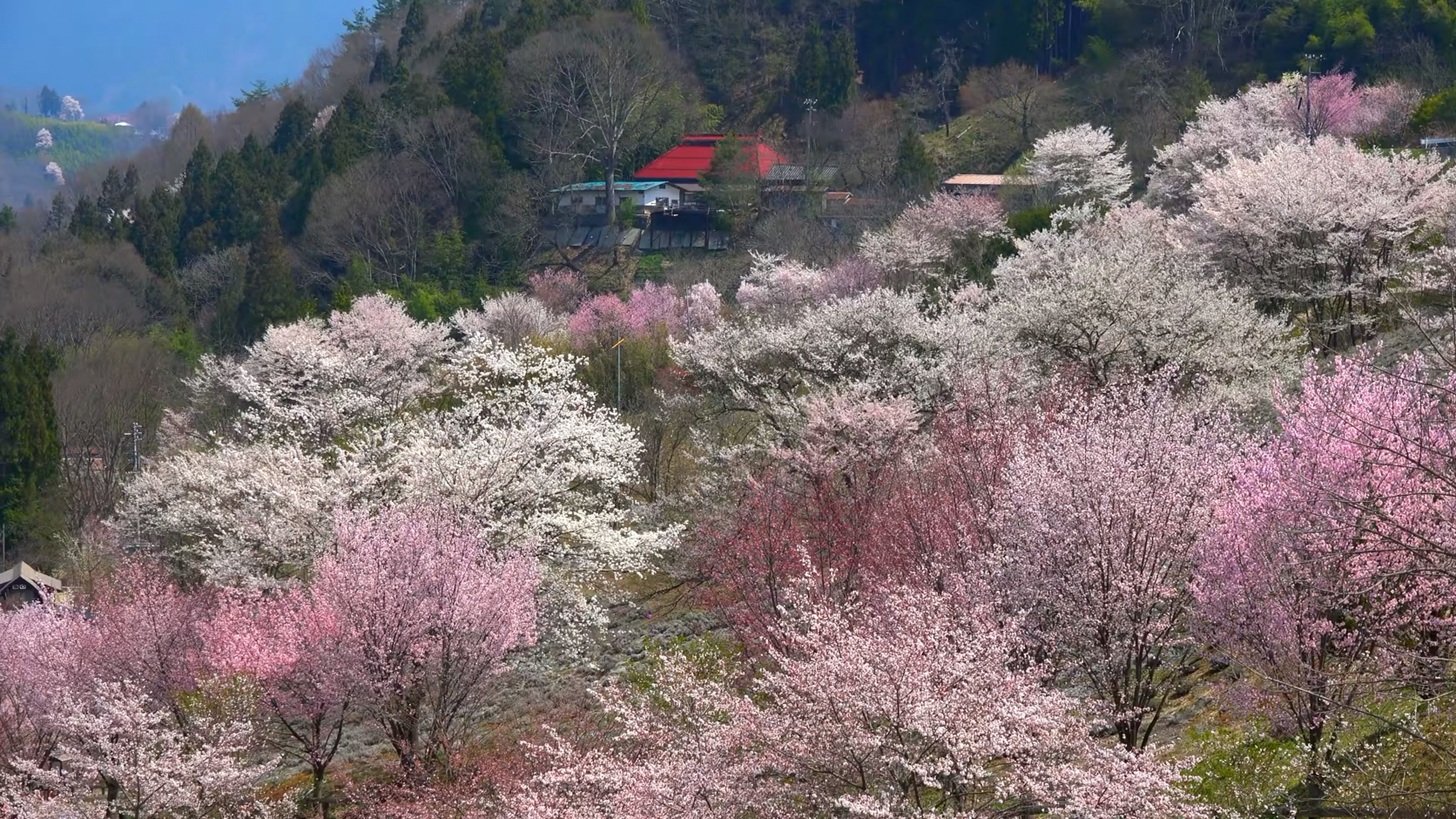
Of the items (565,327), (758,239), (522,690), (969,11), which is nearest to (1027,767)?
(522,690)

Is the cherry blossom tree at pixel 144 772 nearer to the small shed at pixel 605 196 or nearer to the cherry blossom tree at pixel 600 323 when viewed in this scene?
the cherry blossom tree at pixel 600 323

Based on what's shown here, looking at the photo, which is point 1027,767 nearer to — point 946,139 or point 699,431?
point 699,431

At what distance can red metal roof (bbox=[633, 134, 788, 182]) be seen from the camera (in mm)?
67000

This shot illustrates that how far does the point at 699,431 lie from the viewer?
91.2ft

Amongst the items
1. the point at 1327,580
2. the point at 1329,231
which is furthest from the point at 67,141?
the point at 1327,580

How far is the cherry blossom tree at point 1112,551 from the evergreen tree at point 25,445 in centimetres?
3676

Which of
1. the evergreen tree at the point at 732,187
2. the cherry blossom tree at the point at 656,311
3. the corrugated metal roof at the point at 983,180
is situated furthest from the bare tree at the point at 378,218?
the corrugated metal roof at the point at 983,180

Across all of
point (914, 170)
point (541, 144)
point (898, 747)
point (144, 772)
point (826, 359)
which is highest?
point (541, 144)

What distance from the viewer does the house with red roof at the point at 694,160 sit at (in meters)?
66.1

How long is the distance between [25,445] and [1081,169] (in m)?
34.9

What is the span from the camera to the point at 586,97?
6944 cm

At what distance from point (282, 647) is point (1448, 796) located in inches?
494

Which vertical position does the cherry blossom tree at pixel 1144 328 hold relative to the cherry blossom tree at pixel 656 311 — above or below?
above

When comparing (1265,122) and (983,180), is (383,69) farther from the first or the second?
(1265,122)
